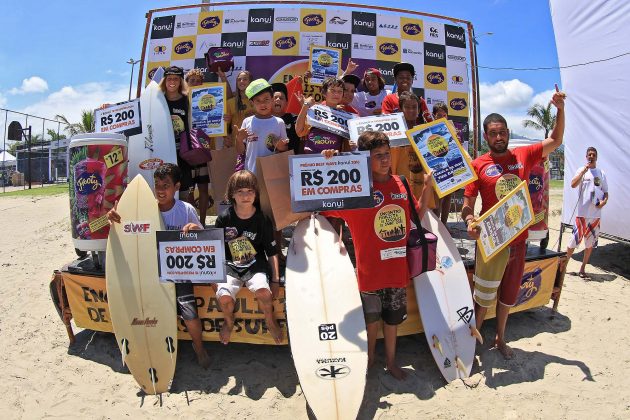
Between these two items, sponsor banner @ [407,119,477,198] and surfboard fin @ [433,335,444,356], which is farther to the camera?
surfboard fin @ [433,335,444,356]

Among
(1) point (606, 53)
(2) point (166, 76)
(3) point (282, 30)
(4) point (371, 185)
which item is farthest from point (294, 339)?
(1) point (606, 53)

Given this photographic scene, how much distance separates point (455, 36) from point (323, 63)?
2438mm

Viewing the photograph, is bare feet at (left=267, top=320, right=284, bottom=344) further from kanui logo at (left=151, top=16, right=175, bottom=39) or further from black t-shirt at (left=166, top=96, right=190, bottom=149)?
kanui logo at (left=151, top=16, right=175, bottom=39)

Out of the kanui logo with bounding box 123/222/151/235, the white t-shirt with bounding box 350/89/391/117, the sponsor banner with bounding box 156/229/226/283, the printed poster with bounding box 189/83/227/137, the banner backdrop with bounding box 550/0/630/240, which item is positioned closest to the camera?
the sponsor banner with bounding box 156/229/226/283

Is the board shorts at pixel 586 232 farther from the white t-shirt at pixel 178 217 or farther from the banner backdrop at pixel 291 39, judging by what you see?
the white t-shirt at pixel 178 217

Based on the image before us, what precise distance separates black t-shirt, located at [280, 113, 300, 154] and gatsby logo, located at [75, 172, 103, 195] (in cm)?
174

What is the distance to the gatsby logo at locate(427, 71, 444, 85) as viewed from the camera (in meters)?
6.54

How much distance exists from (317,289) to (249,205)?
2.74 ft

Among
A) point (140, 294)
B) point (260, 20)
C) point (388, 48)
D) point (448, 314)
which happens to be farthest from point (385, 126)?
point (260, 20)

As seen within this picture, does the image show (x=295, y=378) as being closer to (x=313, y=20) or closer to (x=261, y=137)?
(x=261, y=137)

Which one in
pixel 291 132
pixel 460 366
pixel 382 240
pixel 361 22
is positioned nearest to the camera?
pixel 382 240

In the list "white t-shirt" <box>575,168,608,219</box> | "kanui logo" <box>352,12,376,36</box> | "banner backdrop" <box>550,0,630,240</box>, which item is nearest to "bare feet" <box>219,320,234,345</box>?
"kanui logo" <box>352,12,376,36</box>

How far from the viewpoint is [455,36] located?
259 inches

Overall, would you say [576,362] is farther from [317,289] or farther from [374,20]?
[374,20]
